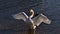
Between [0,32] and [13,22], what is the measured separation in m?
0.32

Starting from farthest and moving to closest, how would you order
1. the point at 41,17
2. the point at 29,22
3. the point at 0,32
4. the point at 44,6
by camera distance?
the point at 44,6 → the point at 0,32 → the point at 41,17 → the point at 29,22

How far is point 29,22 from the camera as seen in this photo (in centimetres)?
178

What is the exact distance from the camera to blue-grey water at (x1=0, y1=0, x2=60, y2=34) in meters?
2.91

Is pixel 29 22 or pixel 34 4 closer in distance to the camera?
pixel 29 22

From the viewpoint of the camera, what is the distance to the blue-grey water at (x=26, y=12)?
9.56 feet

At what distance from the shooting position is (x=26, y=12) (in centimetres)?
329

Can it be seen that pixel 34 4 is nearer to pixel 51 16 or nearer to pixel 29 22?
pixel 51 16

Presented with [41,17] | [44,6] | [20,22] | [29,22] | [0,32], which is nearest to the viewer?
[29,22]

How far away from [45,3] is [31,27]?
6.65 feet

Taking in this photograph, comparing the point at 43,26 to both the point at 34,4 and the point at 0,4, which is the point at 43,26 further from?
the point at 0,4

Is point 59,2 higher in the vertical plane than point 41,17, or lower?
lower

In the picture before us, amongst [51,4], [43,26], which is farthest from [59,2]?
[43,26]

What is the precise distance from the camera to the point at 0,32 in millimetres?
2889

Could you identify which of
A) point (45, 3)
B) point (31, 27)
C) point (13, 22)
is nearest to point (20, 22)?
point (13, 22)
